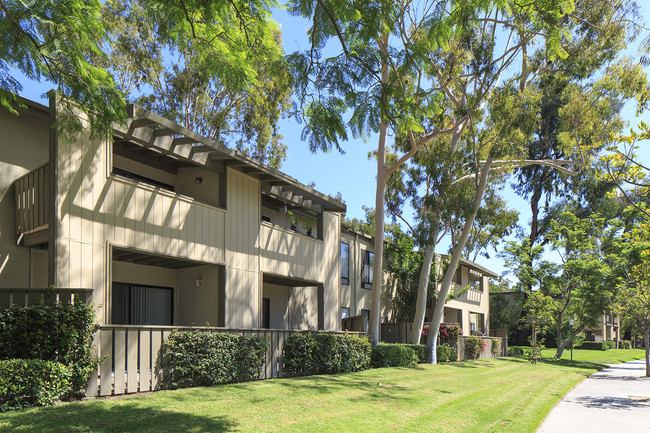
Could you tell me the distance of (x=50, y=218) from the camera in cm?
1091

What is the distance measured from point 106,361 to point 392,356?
12524 millimetres

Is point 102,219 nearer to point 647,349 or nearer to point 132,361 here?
point 132,361

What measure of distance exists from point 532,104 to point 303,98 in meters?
16.4

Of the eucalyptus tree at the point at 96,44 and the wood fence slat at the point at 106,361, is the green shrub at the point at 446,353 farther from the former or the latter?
the eucalyptus tree at the point at 96,44

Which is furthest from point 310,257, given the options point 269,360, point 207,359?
point 207,359

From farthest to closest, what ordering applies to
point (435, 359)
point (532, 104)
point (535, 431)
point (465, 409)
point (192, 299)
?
point (435, 359)
point (532, 104)
point (192, 299)
point (465, 409)
point (535, 431)

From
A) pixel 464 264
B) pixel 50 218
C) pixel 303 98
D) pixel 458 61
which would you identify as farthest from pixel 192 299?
pixel 464 264

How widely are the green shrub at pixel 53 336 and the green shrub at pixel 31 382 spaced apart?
34 centimetres

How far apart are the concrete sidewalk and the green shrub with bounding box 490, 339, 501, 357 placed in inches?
506

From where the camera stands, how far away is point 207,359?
1224 cm

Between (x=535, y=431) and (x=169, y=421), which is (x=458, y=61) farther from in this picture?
(x=169, y=421)

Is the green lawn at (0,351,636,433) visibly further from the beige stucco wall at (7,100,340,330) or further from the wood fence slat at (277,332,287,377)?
the beige stucco wall at (7,100,340,330)

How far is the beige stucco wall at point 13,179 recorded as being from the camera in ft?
40.8

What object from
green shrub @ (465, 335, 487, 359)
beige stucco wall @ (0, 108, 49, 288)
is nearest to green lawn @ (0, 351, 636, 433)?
beige stucco wall @ (0, 108, 49, 288)
